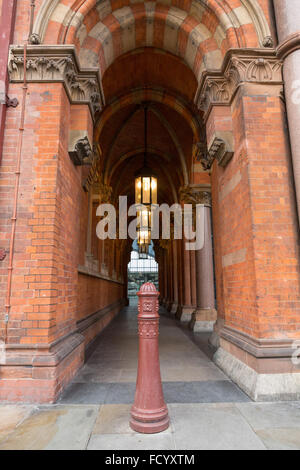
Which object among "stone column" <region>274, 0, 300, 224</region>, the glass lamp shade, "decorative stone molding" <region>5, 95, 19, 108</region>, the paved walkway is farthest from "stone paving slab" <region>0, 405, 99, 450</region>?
the glass lamp shade

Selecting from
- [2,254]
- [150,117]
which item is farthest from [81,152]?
[150,117]

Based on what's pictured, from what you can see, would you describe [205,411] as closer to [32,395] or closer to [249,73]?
[32,395]

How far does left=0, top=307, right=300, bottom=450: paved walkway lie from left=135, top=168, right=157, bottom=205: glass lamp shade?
4397 millimetres

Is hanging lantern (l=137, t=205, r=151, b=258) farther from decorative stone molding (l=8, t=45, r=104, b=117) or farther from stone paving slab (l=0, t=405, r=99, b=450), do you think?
stone paving slab (l=0, t=405, r=99, b=450)

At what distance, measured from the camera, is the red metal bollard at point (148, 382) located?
7.75ft

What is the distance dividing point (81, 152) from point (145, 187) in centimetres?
336

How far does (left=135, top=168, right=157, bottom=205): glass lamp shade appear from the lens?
293 inches

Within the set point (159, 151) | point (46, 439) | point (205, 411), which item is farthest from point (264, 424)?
point (159, 151)

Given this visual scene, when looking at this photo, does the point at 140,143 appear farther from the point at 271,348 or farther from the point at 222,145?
the point at 271,348

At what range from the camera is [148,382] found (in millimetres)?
2506

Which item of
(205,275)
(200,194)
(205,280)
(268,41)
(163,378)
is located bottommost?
(163,378)

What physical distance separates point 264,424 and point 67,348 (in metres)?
2.41

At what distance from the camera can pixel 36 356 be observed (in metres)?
3.13
